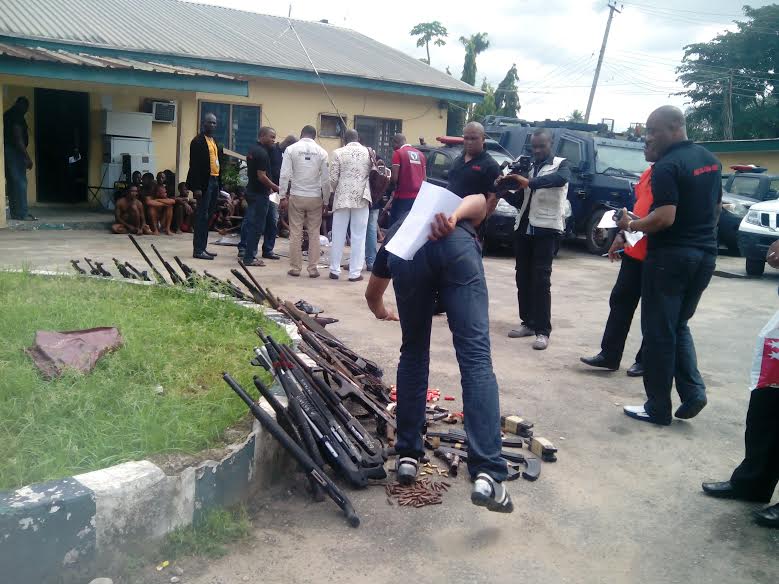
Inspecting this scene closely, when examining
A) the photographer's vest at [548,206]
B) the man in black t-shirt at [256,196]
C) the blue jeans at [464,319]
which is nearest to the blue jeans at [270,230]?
the man in black t-shirt at [256,196]

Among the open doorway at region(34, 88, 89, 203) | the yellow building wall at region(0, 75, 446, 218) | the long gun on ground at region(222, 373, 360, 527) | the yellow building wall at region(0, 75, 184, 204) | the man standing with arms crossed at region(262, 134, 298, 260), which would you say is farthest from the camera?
the open doorway at region(34, 88, 89, 203)

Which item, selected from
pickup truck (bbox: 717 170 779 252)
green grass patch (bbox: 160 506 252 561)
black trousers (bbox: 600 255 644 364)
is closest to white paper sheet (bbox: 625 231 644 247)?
black trousers (bbox: 600 255 644 364)

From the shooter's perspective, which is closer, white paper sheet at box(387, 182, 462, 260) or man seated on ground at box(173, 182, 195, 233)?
white paper sheet at box(387, 182, 462, 260)

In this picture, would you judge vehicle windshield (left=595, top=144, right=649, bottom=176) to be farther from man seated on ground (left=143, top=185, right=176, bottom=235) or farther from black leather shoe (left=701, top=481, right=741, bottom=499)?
black leather shoe (left=701, top=481, right=741, bottom=499)

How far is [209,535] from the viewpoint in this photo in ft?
10.3

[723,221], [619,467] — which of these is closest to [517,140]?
[723,221]

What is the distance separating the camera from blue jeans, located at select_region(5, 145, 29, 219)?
1190 cm

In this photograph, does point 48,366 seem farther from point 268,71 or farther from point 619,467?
point 268,71

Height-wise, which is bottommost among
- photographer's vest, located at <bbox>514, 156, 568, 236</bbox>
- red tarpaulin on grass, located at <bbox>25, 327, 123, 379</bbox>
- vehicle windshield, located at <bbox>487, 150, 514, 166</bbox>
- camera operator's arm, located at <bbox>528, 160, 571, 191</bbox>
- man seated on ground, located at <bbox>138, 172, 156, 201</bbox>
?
red tarpaulin on grass, located at <bbox>25, 327, 123, 379</bbox>

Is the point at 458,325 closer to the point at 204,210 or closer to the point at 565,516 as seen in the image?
the point at 565,516

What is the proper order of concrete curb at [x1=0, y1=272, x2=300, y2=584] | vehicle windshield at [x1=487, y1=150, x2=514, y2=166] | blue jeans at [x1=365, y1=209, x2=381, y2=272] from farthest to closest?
vehicle windshield at [x1=487, y1=150, x2=514, y2=166] → blue jeans at [x1=365, y1=209, x2=381, y2=272] → concrete curb at [x1=0, y1=272, x2=300, y2=584]

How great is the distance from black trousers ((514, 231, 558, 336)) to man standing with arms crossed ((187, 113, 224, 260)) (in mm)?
4605

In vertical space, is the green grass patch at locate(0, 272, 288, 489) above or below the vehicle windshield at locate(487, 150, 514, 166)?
below

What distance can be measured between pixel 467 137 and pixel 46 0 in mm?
15468
